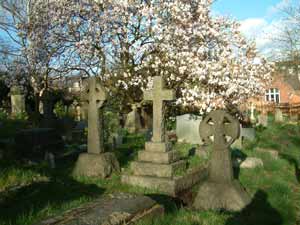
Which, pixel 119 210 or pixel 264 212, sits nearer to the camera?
pixel 119 210

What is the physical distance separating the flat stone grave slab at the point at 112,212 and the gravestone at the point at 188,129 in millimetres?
8605

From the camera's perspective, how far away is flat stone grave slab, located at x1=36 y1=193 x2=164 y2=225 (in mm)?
3354

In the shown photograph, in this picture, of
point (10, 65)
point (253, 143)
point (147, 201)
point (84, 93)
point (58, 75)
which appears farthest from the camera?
point (10, 65)

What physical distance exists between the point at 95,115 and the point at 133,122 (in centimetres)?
862

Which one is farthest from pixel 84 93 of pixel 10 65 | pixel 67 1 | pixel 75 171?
pixel 10 65

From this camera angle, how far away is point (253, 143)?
13.8 m

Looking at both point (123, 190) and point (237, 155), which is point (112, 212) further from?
point (237, 155)

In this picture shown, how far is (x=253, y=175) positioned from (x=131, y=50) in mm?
9295

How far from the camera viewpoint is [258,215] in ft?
18.6

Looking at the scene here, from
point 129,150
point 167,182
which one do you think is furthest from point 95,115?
point 129,150

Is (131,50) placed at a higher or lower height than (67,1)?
lower

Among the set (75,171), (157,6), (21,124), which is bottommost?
(75,171)

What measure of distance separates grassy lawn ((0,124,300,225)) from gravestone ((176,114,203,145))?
9.14 ft

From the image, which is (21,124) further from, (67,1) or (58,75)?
(67,1)
